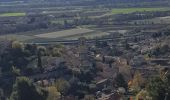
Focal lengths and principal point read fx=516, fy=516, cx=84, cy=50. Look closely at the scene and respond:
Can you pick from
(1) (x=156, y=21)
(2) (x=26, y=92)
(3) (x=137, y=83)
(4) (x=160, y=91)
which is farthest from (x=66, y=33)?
(4) (x=160, y=91)

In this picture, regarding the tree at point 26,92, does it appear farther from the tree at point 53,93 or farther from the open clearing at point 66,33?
the open clearing at point 66,33

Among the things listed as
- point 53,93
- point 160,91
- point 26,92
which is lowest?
point 53,93

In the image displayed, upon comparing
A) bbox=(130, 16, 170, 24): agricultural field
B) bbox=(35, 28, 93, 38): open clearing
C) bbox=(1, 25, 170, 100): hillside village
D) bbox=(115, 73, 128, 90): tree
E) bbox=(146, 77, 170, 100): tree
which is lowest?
bbox=(130, 16, 170, 24): agricultural field

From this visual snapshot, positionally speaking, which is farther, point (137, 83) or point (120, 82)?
point (120, 82)

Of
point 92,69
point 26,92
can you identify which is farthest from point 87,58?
point 26,92

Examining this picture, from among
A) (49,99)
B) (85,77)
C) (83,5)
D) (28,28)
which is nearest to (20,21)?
(28,28)

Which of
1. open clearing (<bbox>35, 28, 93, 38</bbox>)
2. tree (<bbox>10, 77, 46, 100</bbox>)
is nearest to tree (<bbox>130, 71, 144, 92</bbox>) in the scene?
tree (<bbox>10, 77, 46, 100</bbox>)

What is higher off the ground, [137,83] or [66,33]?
[137,83]

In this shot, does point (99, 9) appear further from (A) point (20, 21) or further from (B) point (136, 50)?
(B) point (136, 50)

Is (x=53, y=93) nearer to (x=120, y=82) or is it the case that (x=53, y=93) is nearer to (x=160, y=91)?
(x=120, y=82)

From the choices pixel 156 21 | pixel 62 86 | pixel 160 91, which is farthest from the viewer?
pixel 156 21

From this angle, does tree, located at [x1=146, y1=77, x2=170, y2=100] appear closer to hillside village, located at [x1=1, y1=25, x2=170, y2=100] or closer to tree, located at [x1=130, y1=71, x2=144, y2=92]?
hillside village, located at [x1=1, y1=25, x2=170, y2=100]

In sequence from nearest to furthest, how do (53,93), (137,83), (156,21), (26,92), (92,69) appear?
1. (26,92)
2. (53,93)
3. (137,83)
4. (92,69)
5. (156,21)
